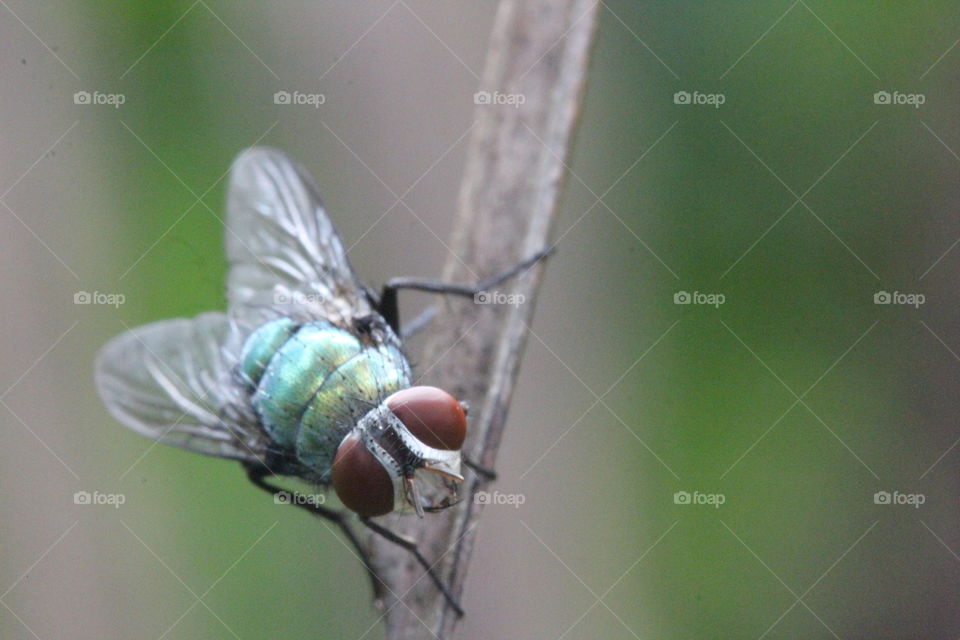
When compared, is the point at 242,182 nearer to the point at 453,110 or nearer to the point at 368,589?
the point at 453,110

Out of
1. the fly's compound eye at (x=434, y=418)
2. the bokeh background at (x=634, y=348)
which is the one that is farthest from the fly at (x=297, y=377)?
the bokeh background at (x=634, y=348)

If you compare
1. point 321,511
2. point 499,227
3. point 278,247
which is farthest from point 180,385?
point 499,227

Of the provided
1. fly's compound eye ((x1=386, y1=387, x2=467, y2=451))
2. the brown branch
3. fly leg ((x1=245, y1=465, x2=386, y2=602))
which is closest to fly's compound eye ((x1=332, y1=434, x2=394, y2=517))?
fly's compound eye ((x1=386, y1=387, x2=467, y2=451))

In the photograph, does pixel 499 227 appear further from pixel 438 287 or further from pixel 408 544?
pixel 408 544

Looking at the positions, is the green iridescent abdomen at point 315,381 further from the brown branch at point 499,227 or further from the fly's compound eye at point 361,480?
the brown branch at point 499,227

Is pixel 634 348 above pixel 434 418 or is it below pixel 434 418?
above

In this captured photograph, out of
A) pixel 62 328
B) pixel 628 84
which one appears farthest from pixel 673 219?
pixel 62 328

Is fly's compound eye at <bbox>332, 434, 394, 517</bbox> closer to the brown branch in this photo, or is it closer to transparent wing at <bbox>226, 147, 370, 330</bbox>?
the brown branch
